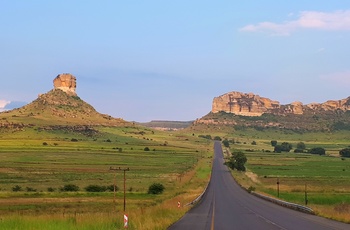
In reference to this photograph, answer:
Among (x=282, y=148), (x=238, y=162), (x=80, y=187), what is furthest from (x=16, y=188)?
(x=282, y=148)

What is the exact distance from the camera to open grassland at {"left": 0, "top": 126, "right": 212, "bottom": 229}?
84.0ft

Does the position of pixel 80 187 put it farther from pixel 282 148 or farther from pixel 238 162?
pixel 282 148

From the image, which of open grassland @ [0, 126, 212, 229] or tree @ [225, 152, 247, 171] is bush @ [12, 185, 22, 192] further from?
tree @ [225, 152, 247, 171]

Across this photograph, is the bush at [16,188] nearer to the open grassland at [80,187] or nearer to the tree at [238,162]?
the open grassland at [80,187]

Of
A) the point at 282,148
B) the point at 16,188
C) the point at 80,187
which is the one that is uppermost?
the point at 282,148

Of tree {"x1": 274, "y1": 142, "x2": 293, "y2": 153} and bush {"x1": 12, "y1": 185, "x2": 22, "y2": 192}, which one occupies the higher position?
tree {"x1": 274, "y1": 142, "x2": 293, "y2": 153}

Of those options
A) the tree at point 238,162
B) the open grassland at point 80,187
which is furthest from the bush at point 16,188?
the tree at point 238,162

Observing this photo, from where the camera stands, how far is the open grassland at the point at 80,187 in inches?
1008

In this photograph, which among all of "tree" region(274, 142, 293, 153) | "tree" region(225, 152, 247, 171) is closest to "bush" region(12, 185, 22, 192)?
"tree" region(225, 152, 247, 171)

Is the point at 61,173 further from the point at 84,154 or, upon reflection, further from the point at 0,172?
the point at 84,154

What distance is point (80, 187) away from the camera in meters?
63.1

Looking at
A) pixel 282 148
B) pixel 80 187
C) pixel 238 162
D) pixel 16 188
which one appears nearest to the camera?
pixel 16 188

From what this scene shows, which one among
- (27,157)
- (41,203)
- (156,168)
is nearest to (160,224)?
(41,203)

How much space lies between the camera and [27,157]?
4156 inches
